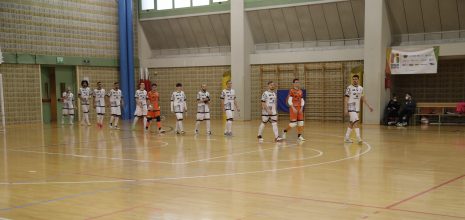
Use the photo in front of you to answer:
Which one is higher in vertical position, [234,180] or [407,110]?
[407,110]

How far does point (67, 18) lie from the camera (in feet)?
97.3

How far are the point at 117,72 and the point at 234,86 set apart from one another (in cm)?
854

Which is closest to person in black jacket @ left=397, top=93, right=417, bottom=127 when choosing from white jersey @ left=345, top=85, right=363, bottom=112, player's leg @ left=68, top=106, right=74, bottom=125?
white jersey @ left=345, top=85, right=363, bottom=112

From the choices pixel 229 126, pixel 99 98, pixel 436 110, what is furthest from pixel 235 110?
pixel 436 110

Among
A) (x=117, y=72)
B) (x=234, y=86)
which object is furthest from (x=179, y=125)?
(x=117, y=72)

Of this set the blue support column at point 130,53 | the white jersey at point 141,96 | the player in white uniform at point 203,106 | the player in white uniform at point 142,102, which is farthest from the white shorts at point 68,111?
the player in white uniform at point 203,106

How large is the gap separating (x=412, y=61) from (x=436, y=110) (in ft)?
8.99

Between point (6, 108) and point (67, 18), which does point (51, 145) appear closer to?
point (6, 108)

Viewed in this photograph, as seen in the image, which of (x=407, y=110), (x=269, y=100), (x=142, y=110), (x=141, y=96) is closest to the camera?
(x=269, y=100)

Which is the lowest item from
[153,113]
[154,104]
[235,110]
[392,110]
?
[235,110]

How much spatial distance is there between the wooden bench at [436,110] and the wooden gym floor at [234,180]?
779cm

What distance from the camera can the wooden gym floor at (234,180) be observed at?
7270 mm

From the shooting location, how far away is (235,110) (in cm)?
3022

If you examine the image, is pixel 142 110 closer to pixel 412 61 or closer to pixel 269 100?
pixel 269 100
